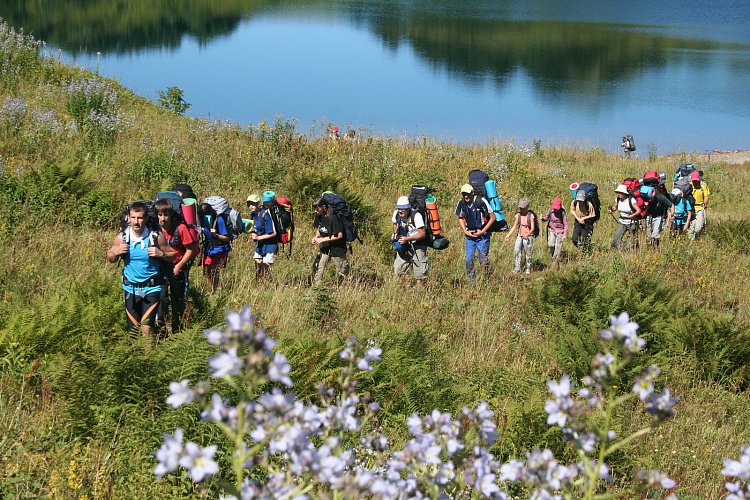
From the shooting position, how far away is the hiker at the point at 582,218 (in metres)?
12.1

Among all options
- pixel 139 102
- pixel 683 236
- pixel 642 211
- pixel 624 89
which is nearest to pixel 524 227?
pixel 642 211

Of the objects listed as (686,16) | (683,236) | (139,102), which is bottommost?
(683,236)

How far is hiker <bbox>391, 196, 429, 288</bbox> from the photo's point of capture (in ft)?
30.0

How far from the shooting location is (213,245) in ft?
27.2

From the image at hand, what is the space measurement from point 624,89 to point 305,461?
169 ft

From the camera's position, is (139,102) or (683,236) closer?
(683,236)

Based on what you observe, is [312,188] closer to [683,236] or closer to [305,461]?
[683,236]

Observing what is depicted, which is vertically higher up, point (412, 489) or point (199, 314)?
point (412, 489)

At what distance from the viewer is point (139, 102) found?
1938cm

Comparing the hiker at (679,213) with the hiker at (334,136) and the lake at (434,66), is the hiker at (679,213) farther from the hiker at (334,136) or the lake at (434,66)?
the lake at (434,66)

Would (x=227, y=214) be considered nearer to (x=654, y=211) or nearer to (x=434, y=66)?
(x=654, y=211)

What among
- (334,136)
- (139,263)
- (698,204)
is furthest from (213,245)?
(698,204)

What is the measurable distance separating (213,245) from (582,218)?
22.9 feet

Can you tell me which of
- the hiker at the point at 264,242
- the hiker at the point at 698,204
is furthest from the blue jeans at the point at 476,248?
the hiker at the point at 698,204
